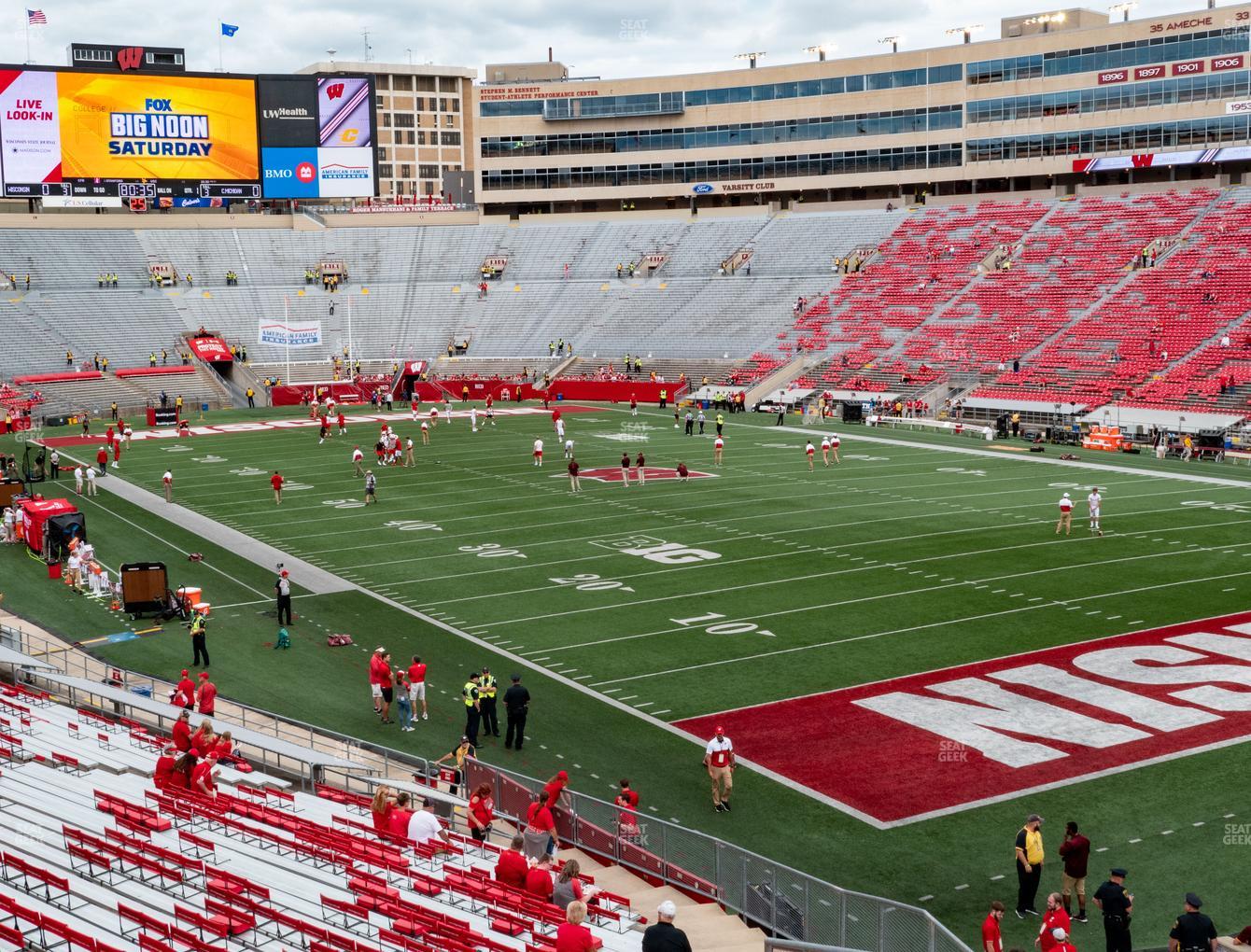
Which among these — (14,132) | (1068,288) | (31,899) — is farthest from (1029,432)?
(14,132)

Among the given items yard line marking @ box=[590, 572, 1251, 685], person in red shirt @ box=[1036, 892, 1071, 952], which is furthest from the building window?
person in red shirt @ box=[1036, 892, 1071, 952]

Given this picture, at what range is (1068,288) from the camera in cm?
6153

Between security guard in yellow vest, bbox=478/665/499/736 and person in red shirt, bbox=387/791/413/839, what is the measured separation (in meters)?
4.82

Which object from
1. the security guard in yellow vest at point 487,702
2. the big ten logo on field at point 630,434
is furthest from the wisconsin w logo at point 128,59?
the security guard in yellow vest at point 487,702

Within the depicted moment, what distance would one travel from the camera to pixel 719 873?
11.9 metres

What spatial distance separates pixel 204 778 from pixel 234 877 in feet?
8.98

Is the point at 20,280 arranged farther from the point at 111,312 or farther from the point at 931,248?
the point at 931,248

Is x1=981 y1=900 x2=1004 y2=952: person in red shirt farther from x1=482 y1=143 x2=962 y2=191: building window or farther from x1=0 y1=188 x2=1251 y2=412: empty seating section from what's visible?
x1=482 y1=143 x2=962 y2=191: building window

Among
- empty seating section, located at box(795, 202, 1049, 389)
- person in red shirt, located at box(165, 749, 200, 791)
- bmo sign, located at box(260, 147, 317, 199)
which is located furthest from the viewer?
bmo sign, located at box(260, 147, 317, 199)

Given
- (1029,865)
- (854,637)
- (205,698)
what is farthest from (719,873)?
(854,637)

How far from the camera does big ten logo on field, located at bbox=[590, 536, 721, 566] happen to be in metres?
28.4

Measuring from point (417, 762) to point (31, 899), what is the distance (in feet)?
17.8

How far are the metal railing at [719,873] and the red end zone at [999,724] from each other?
3.53m

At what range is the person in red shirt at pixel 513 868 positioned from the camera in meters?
11.5
